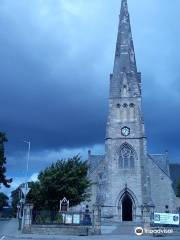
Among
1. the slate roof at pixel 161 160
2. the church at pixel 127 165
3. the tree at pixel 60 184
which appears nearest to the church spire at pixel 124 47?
the church at pixel 127 165

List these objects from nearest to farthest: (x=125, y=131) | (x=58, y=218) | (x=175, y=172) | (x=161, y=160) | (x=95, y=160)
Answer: (x=58, y=218), (x=125, y=131), (x=161, y=160), (x=95, y=160), (x=175, y=172)

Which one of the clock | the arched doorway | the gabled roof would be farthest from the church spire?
the arched doorway

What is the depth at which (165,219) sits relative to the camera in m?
31.1

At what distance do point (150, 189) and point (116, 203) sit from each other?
5504 millimetres

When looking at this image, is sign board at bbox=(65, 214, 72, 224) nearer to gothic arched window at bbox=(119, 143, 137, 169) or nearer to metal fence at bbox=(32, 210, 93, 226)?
metal fence at bbox=(32, 210, 93, 226)

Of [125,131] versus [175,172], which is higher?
[125,131]


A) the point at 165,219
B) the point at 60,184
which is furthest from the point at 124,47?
the point at 165,219

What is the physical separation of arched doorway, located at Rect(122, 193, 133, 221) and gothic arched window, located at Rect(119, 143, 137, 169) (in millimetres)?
4158

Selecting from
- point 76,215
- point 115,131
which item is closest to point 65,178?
point 76,215

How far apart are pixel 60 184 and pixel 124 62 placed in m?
29.1

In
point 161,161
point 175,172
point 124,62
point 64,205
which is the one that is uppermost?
point 124,62

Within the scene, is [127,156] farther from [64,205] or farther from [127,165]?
[64,205]

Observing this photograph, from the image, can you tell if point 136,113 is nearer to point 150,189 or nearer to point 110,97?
point 110,97

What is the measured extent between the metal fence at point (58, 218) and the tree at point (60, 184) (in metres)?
6.43
